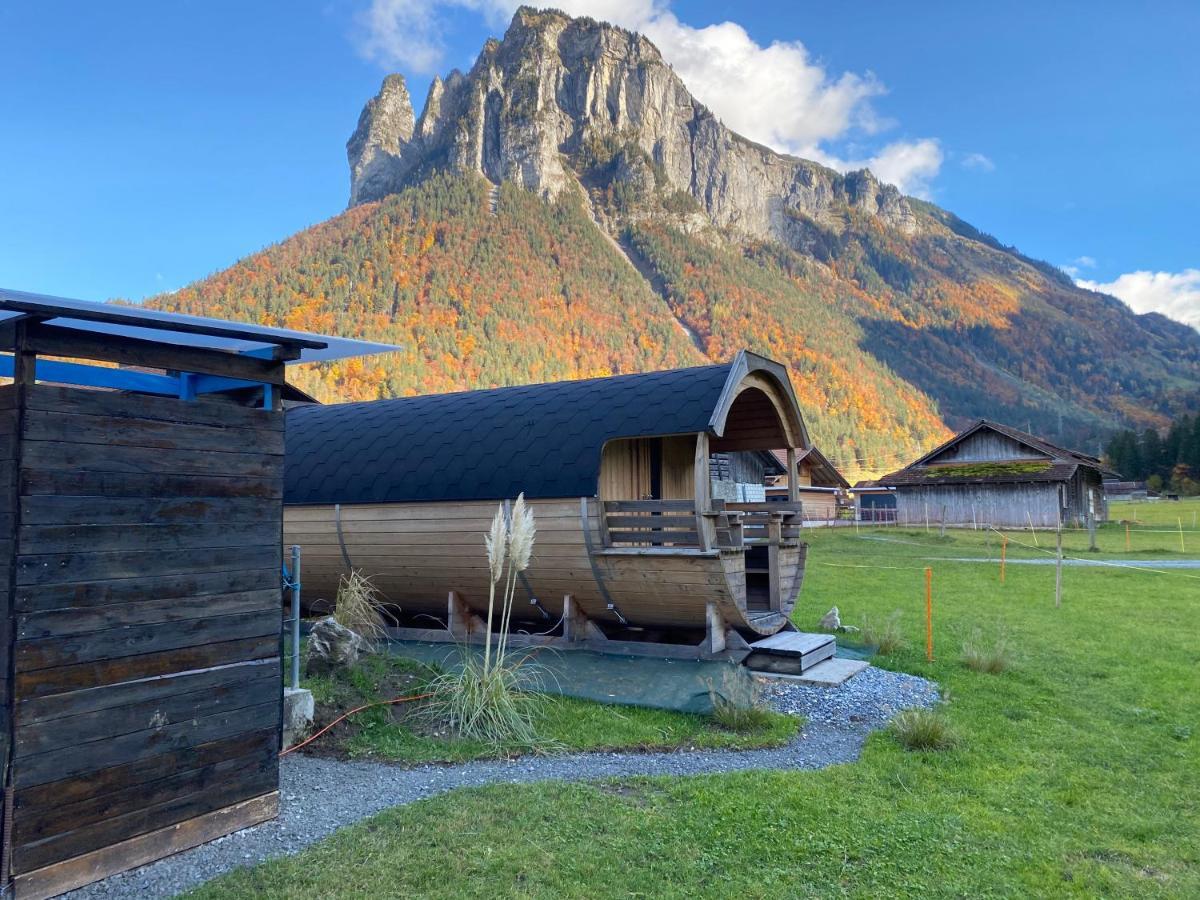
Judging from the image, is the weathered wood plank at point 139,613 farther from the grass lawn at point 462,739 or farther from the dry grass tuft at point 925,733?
the dry grass tuft at point 925,733

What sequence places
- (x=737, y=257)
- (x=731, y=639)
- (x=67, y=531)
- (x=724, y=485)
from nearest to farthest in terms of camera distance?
(x=67, y=531) → (x=731, y=639) → (x=724, y=485) → (x=737, y=257)

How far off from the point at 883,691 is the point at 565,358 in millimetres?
79713

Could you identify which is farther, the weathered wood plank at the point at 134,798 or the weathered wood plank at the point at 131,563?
the weathered wood plank at the point at 131,563

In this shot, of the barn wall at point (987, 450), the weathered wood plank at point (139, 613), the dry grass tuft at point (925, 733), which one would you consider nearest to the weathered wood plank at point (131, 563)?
the weathered wood plank at point (139, 613)

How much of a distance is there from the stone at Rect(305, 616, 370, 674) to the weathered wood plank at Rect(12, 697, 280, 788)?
10.4ft

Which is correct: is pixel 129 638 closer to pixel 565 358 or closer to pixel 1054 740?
pixel 1054 740

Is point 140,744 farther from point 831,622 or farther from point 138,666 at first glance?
point 831,622

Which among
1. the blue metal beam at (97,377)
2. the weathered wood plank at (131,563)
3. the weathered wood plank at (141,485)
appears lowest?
the weathered wood plank at (131,563)

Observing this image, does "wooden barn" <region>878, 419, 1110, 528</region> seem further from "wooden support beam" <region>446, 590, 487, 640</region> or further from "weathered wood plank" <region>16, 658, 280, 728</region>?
"weathered wood plank" <region>16, 658, 280, 728</region>

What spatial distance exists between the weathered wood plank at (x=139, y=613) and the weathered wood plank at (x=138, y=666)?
200 mm

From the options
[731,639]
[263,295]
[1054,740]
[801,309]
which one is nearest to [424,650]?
[731,639]

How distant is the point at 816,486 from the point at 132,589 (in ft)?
161

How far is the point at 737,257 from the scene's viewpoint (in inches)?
6048

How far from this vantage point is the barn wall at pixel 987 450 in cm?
3647
